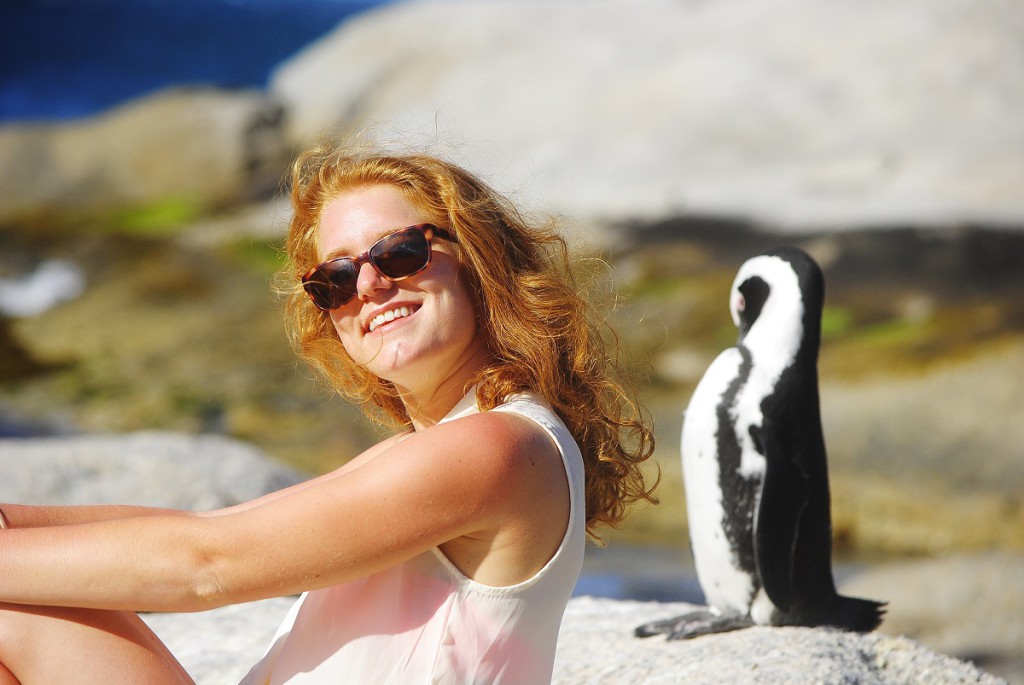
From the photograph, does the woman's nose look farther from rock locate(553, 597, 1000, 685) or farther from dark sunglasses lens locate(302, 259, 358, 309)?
rock locate(553, 597, 1000, 685)

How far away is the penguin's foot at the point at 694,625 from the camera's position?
248cm

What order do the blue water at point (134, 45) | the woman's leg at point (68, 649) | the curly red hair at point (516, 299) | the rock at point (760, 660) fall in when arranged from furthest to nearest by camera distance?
the blue water at point (134, 45)
the rock at point (760, 660)
the curly red hair at point (516, 299)
the woman's leg at point (68, 649)

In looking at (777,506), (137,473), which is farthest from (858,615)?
(137,473)

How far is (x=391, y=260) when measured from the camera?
4.42 ft

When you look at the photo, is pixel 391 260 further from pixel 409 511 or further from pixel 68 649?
pixel 68 649

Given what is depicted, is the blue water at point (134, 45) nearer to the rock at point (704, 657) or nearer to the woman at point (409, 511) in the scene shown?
the rock at point (704, 657)

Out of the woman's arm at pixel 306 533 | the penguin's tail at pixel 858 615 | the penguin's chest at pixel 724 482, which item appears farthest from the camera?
the penguin's chest at pixel 724 482

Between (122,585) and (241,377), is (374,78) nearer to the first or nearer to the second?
(241,377)

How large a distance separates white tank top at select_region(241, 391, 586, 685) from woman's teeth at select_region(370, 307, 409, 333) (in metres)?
0.15

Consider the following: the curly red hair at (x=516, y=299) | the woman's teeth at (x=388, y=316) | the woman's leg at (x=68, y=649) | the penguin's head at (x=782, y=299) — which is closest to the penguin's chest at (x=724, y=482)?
the penguin's head at (x=782, y=299)

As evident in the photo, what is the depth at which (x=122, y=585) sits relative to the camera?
47.5 inches

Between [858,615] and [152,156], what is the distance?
37.2 feet

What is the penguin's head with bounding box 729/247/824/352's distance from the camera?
265 centimetres

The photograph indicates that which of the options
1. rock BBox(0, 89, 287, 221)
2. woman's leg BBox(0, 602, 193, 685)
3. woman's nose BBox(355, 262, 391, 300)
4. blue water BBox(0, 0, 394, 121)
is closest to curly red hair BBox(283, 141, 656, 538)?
woman's nose BBox(355, 262, 391, 300)
